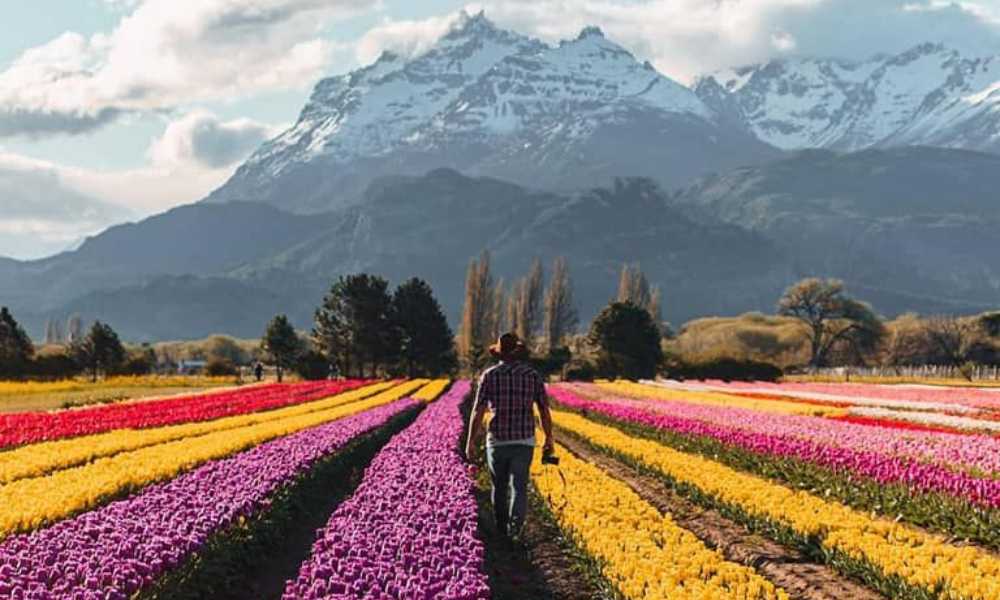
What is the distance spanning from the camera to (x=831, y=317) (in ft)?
393

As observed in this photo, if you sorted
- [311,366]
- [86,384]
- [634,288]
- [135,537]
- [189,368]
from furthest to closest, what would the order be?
[189,368], [634,288], [311,366], [86,384], [135,537]

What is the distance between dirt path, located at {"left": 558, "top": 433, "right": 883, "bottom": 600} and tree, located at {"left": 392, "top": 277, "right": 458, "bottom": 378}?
72.3m

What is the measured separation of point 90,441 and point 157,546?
14246mm

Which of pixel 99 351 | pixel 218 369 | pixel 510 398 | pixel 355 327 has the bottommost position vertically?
pixel 218 369

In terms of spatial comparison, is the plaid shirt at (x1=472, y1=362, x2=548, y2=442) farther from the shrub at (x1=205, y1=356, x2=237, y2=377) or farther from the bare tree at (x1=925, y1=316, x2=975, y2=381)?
the bare tree at (x1=925, y1=316, x2=975, y2=381)

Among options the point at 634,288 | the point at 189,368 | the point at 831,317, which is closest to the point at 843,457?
the point at 831,317

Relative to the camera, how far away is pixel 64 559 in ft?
31.2

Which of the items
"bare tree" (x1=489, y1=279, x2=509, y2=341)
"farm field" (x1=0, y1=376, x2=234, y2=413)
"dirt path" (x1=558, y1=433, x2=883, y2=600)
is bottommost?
"dirt path" (x1=558, y1=433, x2=883, y2=600)

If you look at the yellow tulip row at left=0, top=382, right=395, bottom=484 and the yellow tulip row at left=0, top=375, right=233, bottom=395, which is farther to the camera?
the yellow tulip row at left=0, top=375, right=233, bottom=395

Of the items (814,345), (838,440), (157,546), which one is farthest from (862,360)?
(157,546)

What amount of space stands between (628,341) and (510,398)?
69.6 metres

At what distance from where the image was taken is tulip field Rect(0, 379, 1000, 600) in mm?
9789

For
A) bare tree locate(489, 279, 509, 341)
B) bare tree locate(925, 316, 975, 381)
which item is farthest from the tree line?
bare tree locate(925, 316, 975, 381)

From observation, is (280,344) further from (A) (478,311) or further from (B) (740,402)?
(B) (740,402)
